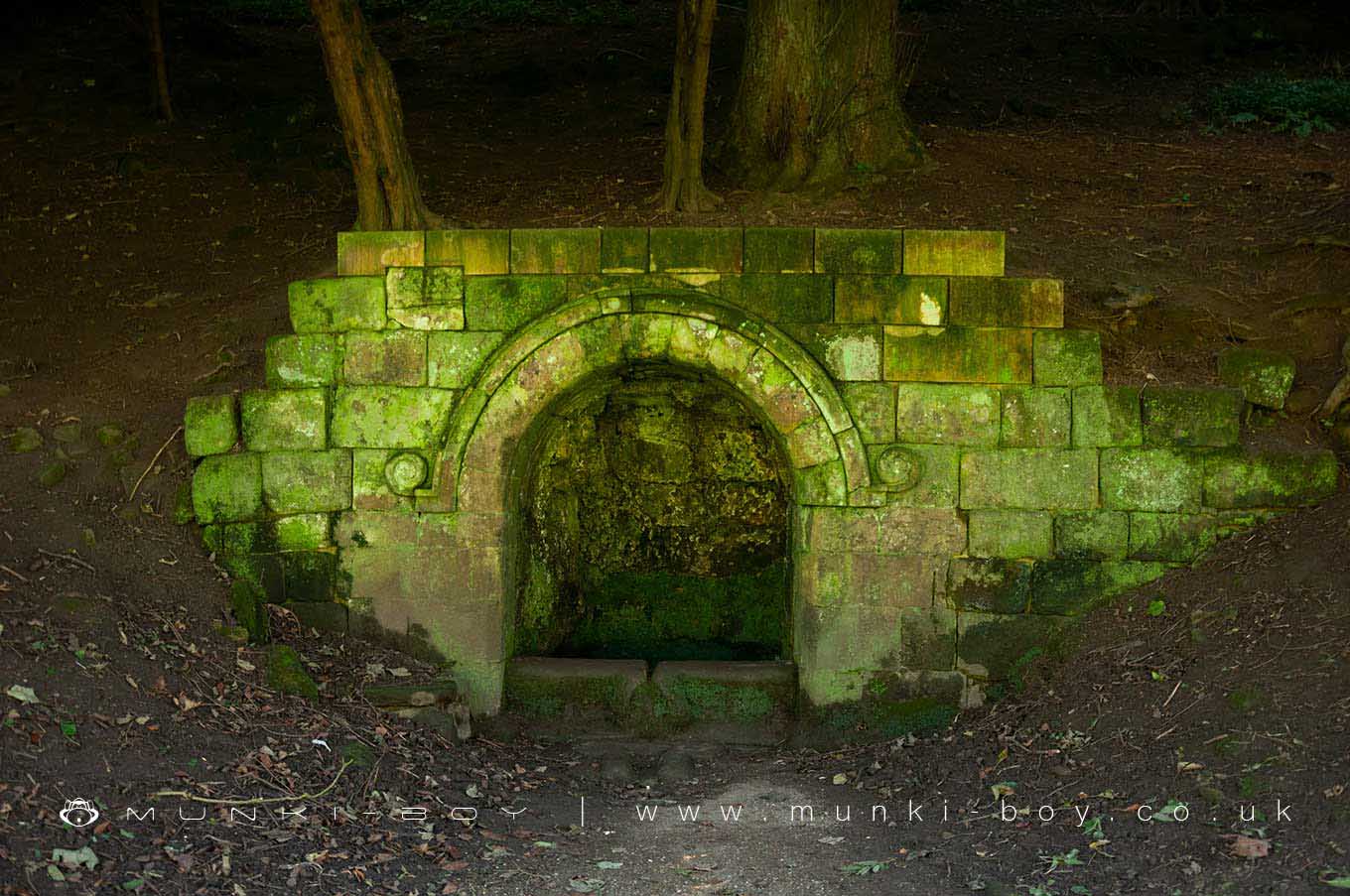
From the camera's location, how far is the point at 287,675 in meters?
6.46

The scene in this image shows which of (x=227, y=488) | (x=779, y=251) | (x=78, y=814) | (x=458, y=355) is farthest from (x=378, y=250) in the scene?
(x=78, y=814)

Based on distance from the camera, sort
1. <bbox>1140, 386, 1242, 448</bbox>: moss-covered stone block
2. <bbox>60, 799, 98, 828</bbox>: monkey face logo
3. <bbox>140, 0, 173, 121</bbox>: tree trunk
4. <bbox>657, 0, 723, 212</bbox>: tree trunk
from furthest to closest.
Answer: <bbox>140, 0, 173, 121</bbox>: tree trunk → <bbox>657, 0, 723, 212</bbox>: tree trunk → <bbox>1140, 386, 1242, 448</bbox>: moss-covered stone block → <bbox>60, 799, 98, 828</bbox>: monkey face logo

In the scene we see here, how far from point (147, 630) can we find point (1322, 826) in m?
5.30

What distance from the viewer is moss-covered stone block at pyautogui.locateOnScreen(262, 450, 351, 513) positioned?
7.12 m

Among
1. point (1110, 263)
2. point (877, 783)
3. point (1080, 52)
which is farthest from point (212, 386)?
point (1080, 52)

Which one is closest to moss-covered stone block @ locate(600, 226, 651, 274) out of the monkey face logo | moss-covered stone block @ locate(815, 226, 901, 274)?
moss-covered stone block @ locate(815, 226, 901, 274)

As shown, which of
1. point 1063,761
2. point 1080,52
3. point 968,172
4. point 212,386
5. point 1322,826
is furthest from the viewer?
point 1080,52

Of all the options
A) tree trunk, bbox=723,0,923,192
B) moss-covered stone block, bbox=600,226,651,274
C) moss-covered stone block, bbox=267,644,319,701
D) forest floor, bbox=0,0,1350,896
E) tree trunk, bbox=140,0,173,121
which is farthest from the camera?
tree trunk, bbox=140,0,173,121

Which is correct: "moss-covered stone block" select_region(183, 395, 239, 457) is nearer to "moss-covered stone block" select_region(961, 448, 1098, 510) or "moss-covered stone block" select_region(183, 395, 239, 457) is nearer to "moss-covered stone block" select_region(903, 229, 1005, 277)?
"moss-covered stone block" select_region(903, 229, 1005, 277)

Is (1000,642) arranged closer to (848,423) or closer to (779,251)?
(848,423)

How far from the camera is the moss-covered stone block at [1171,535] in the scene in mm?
6820

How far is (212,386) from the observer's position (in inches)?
305

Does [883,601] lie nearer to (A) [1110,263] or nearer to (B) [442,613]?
(B) [442,613]

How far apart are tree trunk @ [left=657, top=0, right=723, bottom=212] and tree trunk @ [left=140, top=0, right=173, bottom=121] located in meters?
6.05
